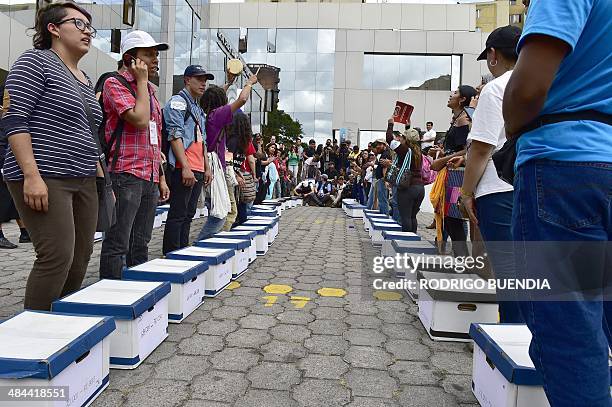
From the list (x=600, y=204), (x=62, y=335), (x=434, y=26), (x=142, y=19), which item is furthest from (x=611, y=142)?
(x=434, y=26)

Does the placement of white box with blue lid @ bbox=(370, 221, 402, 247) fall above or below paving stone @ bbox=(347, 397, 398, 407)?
above

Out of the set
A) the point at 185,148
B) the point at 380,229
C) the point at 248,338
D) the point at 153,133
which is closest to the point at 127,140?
the point at 153,133

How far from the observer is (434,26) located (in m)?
33.0

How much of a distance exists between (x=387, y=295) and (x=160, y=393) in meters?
2.40

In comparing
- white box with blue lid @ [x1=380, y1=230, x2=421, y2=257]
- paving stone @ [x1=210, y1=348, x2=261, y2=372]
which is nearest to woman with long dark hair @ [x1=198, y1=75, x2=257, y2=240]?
white box with blue lid @ [x1=380, y1=230, x2=421, y2=257]

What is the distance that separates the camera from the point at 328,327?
320 centimetres

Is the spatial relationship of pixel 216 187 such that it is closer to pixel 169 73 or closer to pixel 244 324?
pixel 244 324

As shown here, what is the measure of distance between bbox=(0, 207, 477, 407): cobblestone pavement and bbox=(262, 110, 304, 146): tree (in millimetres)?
32313

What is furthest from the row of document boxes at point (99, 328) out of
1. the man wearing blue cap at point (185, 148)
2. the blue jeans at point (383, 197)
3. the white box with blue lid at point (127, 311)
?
the blue jeans at point (383, 197)

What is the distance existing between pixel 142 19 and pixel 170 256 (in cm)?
2252

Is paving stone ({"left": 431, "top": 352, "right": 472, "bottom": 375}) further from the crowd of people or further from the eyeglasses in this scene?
the eyeglasses

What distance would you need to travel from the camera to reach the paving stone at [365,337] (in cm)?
293

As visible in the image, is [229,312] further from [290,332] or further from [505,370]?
[505,370]

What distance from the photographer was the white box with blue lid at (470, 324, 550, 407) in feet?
5.84
